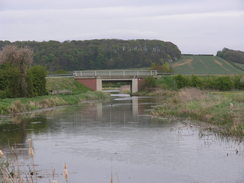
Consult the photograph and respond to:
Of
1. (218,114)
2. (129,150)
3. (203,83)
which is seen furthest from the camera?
(203,83)

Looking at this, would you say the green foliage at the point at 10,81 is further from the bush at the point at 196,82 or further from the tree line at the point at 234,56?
the tree line at the point at 234,56

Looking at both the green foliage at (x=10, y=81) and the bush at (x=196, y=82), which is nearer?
the green foliage at (x=10, y=81)

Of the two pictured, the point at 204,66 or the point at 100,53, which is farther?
the point at 100,53

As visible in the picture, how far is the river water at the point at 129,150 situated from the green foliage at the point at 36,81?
788 inches

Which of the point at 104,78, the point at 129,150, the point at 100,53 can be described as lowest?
the point at 129,150

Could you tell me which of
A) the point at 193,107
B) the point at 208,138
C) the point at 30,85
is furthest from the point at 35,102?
the point at 208,138

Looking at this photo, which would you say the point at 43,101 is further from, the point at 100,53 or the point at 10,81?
the point at 100,53

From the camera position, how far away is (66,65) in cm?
15662

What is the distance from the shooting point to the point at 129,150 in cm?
2334

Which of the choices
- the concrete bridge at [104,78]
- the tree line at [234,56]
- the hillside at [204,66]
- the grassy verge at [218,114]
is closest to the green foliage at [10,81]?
the grassy verge at [218,114]

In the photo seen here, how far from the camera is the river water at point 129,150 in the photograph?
18.0 m

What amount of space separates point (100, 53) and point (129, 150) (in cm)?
14236

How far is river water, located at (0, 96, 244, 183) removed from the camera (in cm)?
1805

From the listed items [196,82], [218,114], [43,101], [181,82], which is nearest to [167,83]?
[181,82]
